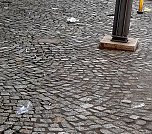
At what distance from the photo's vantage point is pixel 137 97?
471cm

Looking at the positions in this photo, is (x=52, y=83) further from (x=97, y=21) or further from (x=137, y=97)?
(x=97, y=21)

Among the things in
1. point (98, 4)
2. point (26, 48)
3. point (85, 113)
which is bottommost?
point (85, 113)

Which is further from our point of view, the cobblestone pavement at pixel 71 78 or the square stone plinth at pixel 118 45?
the square stone plinth at pixel 118 45

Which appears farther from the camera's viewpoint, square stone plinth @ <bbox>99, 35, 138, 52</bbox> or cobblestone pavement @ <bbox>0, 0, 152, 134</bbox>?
square stone plinth @ <bbox>99, 35, 138, 52</bbox>

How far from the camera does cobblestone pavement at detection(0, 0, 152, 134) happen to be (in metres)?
3.98

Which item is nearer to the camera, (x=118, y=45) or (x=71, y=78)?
(x=71, y=78)

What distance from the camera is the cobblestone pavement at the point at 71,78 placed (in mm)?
3979

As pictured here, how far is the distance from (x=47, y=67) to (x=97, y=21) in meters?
3.55

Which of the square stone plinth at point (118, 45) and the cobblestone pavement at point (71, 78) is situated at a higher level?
the square stone plinth at point (118, 45)

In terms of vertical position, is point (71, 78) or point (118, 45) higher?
point (118, 45)

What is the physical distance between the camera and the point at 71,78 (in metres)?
5.24

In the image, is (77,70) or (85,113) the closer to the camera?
(85,113)

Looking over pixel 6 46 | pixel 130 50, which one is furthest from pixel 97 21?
pixel 6 46

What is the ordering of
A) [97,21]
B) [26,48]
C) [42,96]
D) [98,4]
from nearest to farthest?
[42,96]
[26,48]
[97,21]
[98,4]
